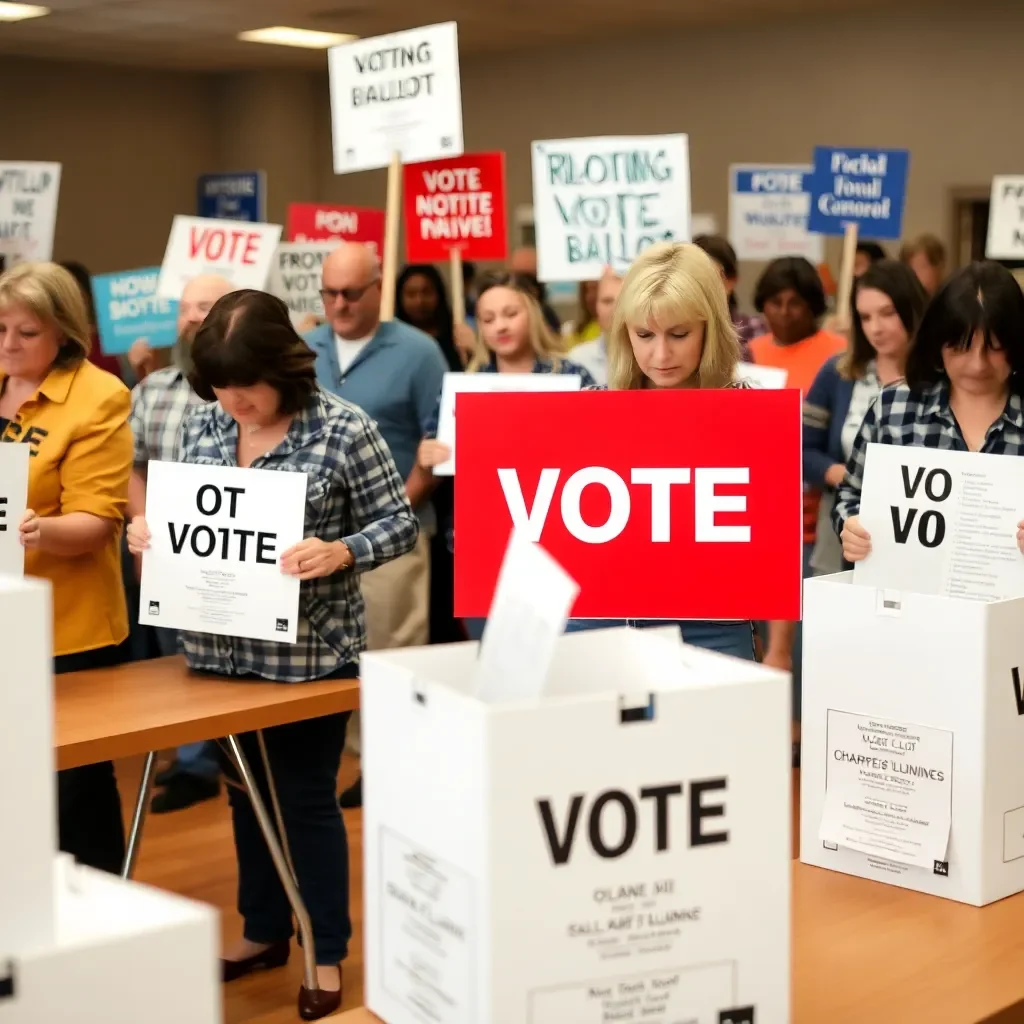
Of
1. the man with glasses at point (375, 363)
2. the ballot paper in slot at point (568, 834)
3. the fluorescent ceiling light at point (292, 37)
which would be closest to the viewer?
the ballot paper in slot at point (568, 834)

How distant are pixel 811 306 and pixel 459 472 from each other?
3.50m

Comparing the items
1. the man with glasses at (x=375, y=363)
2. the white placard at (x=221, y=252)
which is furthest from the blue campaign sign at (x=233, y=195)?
the man with glasses at (x=375, y=363)

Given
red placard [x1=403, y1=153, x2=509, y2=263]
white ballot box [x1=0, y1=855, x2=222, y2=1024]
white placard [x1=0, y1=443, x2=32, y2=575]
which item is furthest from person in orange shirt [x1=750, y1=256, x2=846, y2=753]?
white ballot box [x1=0, y1=855, x2=222, y2=1024]

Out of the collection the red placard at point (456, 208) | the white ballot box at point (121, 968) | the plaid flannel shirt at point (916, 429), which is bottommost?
the white ballot box at point (121, 968)

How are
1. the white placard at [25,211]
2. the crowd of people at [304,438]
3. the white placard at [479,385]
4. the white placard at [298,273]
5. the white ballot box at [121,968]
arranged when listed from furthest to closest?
→ 1. the white placard at [298,273]
2. the white placard at [25,211]
3. the white placard at [479,385]
4. the crowd of people at [304,438]
5. the white ballot box at [121,968]

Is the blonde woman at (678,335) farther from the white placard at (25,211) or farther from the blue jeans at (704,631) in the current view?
the white placard at (25,211)

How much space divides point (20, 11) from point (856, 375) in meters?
8.02

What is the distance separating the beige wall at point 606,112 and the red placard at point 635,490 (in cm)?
872

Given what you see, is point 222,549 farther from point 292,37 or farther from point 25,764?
point 292,37

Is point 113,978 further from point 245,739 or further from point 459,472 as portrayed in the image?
point 245,739

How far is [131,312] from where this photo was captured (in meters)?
5.90

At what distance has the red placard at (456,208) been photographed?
5402mm

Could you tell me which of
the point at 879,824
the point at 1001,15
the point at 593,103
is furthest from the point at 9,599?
the point at 593,103

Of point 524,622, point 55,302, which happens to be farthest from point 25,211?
point 524,622
